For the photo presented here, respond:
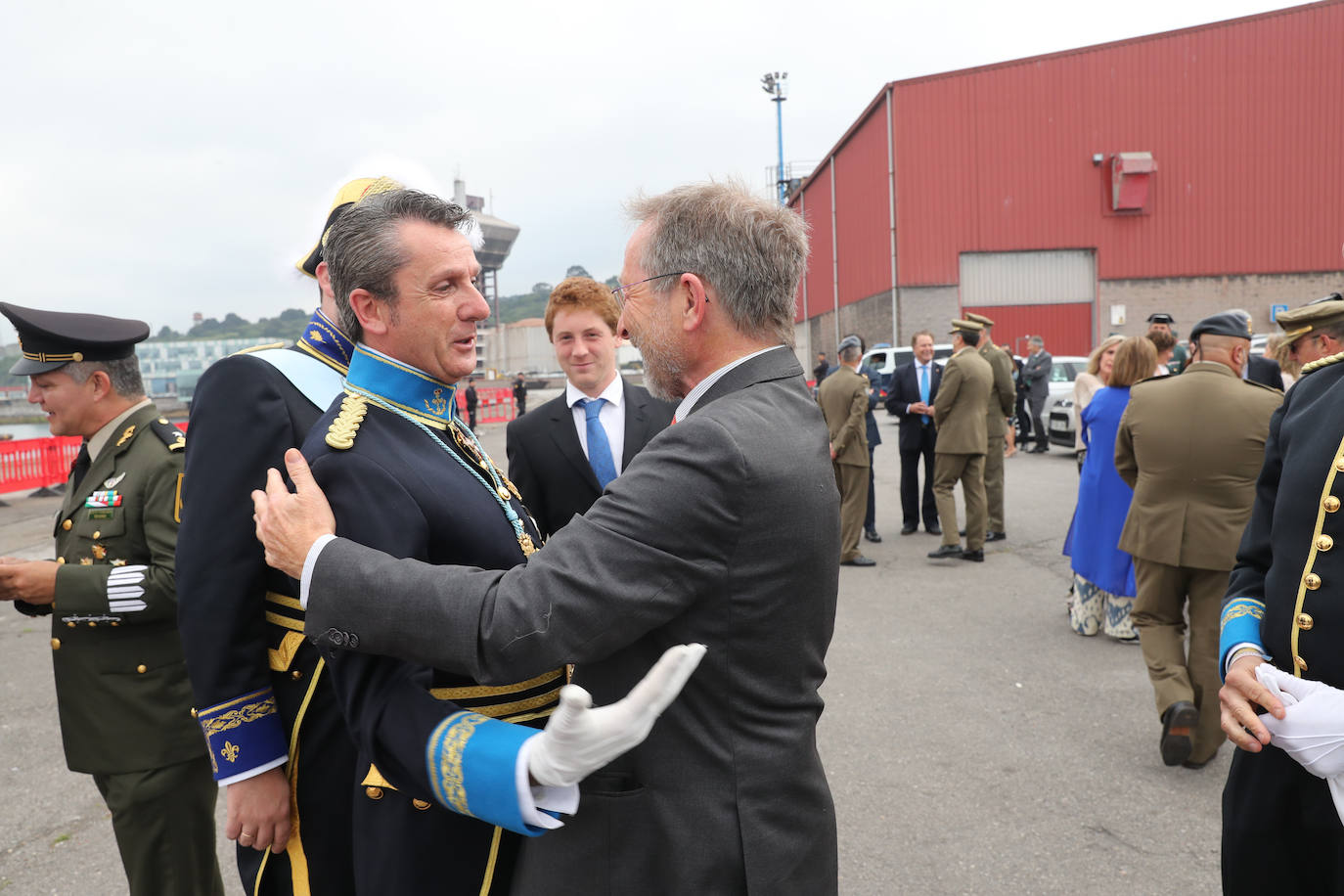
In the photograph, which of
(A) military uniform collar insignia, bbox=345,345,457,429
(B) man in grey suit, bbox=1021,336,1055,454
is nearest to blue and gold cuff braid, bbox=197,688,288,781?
(A) military uniform collar insignia, bbox=345,345,457,429

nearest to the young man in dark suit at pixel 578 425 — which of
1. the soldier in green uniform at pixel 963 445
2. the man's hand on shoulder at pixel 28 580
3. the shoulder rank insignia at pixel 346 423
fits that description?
the man's hand on shoulder at pixel 28 580

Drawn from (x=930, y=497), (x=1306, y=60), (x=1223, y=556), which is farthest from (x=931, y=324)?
(x=1223, y=556)

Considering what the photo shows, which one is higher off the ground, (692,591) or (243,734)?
(692,591)

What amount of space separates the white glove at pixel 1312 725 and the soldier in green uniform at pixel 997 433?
7.45 m

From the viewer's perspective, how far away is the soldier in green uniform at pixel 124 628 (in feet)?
8.28

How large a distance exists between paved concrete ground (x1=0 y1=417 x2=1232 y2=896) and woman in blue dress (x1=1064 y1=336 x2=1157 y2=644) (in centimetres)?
18

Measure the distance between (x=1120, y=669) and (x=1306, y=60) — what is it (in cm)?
2911

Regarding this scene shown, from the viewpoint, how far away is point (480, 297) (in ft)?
5.97

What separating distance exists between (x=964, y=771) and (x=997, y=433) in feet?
18.2

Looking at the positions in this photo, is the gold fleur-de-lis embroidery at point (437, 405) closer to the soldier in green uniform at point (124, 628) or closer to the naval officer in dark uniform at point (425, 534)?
the naval officer in dark uniform at point (425, 534)

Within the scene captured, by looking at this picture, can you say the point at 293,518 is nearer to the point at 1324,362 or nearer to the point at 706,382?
the point at 706,382

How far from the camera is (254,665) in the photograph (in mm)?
1865

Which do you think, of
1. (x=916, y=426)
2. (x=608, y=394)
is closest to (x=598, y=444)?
(x=608, y=394)

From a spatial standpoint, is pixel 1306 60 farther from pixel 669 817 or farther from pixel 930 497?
pixel 669 817
